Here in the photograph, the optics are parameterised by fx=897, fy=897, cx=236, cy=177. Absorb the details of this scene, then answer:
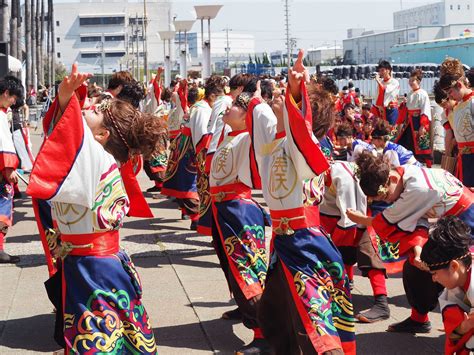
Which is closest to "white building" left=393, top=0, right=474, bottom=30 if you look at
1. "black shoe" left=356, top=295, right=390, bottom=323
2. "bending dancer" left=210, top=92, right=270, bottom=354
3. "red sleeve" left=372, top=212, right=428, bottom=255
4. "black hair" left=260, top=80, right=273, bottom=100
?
"black hair" left=260, top=80, right=273, bottom=100

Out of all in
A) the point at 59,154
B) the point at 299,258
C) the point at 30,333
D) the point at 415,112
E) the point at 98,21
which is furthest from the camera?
the point at 98,21

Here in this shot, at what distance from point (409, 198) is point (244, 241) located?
116 centimetres

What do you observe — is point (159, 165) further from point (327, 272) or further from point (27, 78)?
point (27, 78)

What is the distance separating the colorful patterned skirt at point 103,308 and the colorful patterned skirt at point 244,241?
60.8 inches

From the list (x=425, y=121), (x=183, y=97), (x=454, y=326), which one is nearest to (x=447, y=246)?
(x=454, y=326)

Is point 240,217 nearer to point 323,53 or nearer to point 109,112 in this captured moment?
point 109,112

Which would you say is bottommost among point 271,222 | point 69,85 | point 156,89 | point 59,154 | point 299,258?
point 299,258

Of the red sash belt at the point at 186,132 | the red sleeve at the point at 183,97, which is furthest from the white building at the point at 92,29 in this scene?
the red sash belt at the point at 186,132

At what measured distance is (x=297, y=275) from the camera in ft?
14.5

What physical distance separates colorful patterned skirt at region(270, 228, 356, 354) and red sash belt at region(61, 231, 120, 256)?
0.92 m

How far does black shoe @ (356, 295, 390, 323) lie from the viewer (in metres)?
6.16

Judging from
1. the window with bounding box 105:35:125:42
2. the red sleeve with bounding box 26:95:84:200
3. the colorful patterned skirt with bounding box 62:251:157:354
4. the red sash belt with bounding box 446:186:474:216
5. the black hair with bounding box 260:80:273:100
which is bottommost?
the colorful patterned skirt with bounding box 62:251:157:354

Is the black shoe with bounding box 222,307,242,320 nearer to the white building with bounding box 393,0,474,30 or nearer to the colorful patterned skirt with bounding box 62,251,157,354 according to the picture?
the colorful patterned skirt with bounding box 62,251,157,354

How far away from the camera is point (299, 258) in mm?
4449
